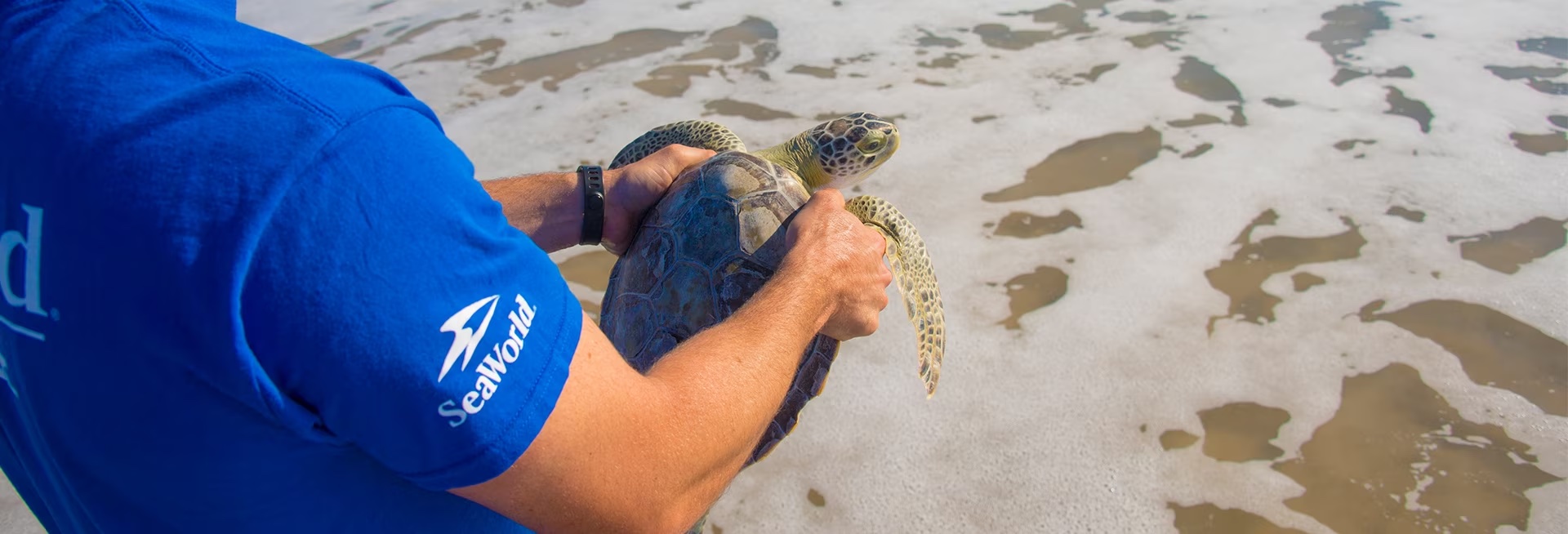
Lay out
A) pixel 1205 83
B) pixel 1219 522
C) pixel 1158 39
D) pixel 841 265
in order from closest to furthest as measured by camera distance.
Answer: pixel 841 265, pixel 1219 522, pixel 1205 83, pixel 1158 39

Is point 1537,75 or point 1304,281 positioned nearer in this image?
point 1304,281

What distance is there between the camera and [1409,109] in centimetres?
456

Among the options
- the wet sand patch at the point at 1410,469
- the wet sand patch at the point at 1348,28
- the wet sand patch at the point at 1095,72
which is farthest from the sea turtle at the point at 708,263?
the wet sand patch at the point at 1348,28

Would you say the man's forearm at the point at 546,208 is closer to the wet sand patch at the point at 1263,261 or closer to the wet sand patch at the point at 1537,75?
the wet sand patch at the point at 1263,261

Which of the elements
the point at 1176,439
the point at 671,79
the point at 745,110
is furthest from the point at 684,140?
the point at 671,79

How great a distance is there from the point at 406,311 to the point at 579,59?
16.5 feet

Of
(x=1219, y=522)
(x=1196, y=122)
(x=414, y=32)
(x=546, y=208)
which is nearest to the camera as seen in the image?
(x=546, y=208)

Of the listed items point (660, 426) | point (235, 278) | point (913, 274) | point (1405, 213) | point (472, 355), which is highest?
point (235, 278)

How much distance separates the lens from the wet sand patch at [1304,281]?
3307 millimetres

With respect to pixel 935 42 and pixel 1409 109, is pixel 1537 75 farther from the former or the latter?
pixel 935 42

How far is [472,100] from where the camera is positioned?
5.14m

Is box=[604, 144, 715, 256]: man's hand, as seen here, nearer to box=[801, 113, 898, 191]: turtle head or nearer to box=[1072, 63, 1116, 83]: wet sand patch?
box=[801, 113, 898, 191]: turtle head

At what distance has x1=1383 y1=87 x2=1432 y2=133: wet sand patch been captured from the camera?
4422 mm

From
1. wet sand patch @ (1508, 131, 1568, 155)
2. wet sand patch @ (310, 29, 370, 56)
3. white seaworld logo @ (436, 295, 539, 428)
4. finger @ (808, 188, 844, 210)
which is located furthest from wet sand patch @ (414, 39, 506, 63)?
wet sand patch @ (1508, 131, 1568, 155)
